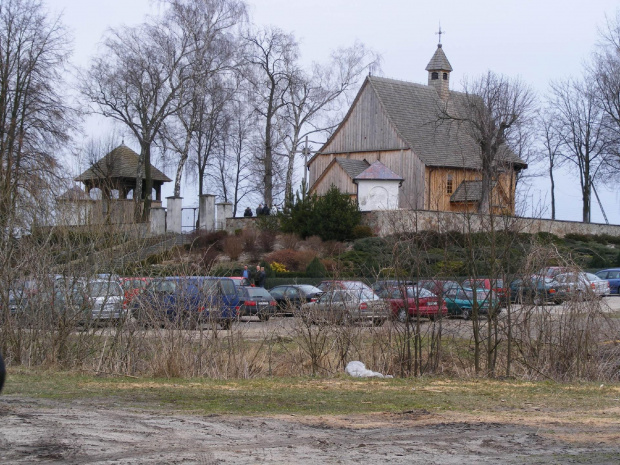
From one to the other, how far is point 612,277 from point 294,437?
36172mm

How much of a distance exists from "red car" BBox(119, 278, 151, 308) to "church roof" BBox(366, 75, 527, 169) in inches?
1575

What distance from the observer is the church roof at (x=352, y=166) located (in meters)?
55.2

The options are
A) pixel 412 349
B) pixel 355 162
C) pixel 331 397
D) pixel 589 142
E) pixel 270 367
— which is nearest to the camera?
pixel 331 397

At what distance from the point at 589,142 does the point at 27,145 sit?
4795cm

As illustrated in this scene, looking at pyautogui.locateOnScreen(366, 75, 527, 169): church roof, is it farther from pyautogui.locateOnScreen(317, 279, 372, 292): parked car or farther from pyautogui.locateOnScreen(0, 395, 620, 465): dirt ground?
pyautogui.locateOnScreen(0, 395, 620, 465): dirt ground

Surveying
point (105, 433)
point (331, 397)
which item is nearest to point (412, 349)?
point (331, 397)

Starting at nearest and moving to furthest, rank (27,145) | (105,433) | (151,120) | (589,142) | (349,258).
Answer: (105,433) < (27,145) < (349,258) < (151,120) < (589,142)

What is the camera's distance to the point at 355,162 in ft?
186

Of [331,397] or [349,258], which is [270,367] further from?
[349,258]

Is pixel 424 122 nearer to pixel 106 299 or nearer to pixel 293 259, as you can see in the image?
pixel 293 259

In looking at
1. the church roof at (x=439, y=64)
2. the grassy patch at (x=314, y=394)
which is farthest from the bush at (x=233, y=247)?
the church roof at (x=439, y=64)

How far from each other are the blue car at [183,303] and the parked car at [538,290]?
550cm

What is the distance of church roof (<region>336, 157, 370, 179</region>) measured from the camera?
55250mm

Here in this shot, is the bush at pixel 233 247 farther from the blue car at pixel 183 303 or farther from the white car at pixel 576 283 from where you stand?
the white car at pixel 576 283
